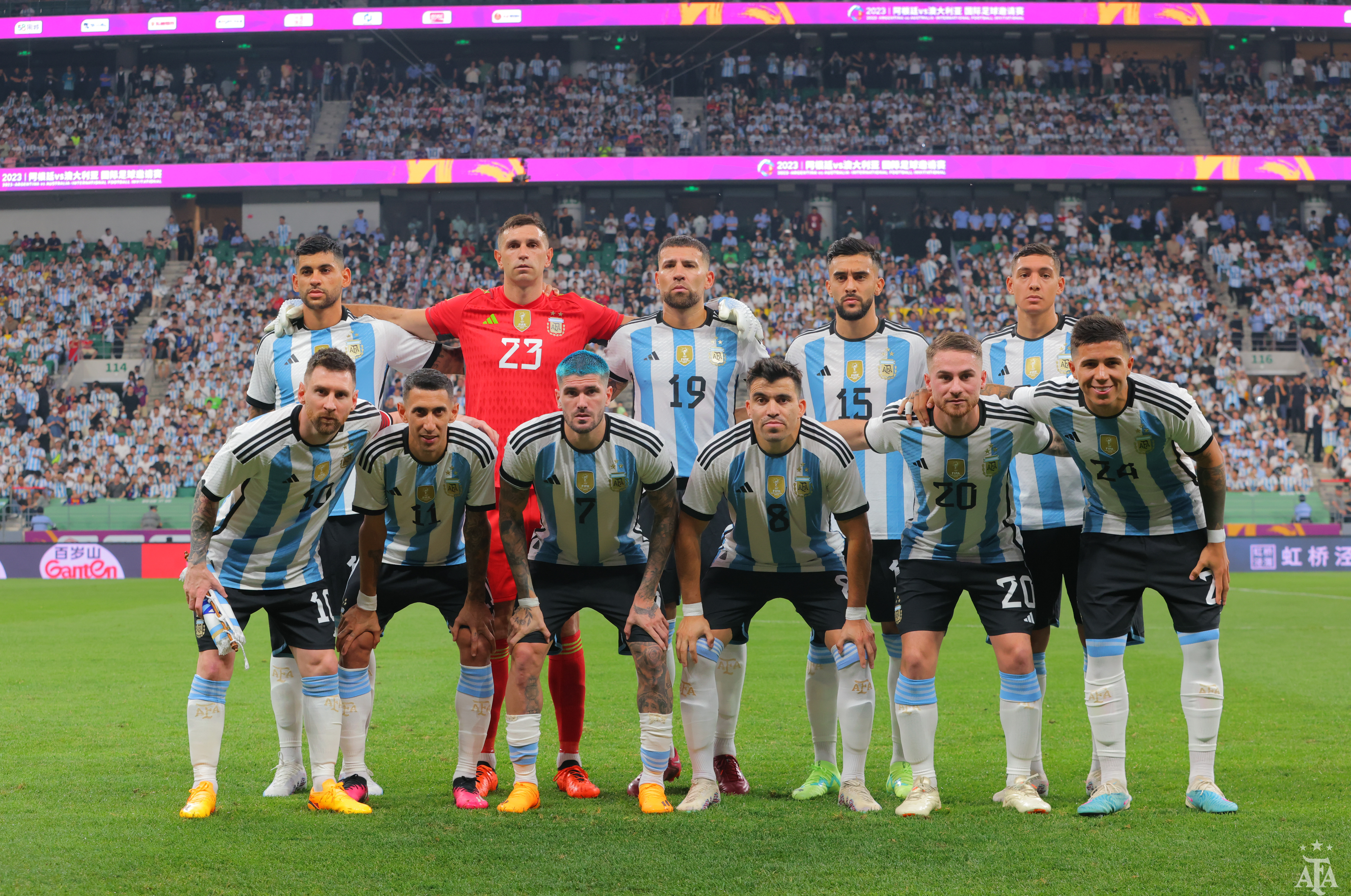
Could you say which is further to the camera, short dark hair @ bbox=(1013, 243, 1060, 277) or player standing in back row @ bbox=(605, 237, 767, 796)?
player standing in back row @ bbox=(605, 237, 767, 796)

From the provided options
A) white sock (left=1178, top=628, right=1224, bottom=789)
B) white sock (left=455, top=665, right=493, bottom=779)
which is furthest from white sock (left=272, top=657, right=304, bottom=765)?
white sock (left=1178, top=628, right=1224, bottom=789)

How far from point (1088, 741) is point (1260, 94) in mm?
34919

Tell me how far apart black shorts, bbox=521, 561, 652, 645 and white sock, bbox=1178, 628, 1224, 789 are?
8.50ft

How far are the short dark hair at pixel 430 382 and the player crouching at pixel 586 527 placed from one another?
0.39 m

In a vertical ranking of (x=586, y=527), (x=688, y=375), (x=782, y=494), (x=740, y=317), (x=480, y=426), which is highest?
(x=740, y=317)

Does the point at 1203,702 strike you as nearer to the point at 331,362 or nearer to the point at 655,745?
the point at 655,745

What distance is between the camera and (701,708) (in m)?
5.48

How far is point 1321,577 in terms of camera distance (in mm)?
21000

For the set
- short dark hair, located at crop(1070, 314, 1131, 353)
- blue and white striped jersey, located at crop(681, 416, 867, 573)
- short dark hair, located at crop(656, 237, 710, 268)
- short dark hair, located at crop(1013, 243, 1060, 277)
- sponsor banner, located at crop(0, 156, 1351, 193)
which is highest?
sponsor banner, located at crop(0, 156, 1351, 193)

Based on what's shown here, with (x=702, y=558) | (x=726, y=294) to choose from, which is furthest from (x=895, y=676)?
(x=726, y=294)

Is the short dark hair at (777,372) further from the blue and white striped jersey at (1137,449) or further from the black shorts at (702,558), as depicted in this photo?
the blue and white striped jersey at (1137,449)

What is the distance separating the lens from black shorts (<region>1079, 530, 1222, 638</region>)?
5.19m

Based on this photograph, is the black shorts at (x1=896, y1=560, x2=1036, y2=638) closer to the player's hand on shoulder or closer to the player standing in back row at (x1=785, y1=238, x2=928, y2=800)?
the player standing in back row at (x1=785, y1=238, x2=928, y2=800)

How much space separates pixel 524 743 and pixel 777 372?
2.15 metres
